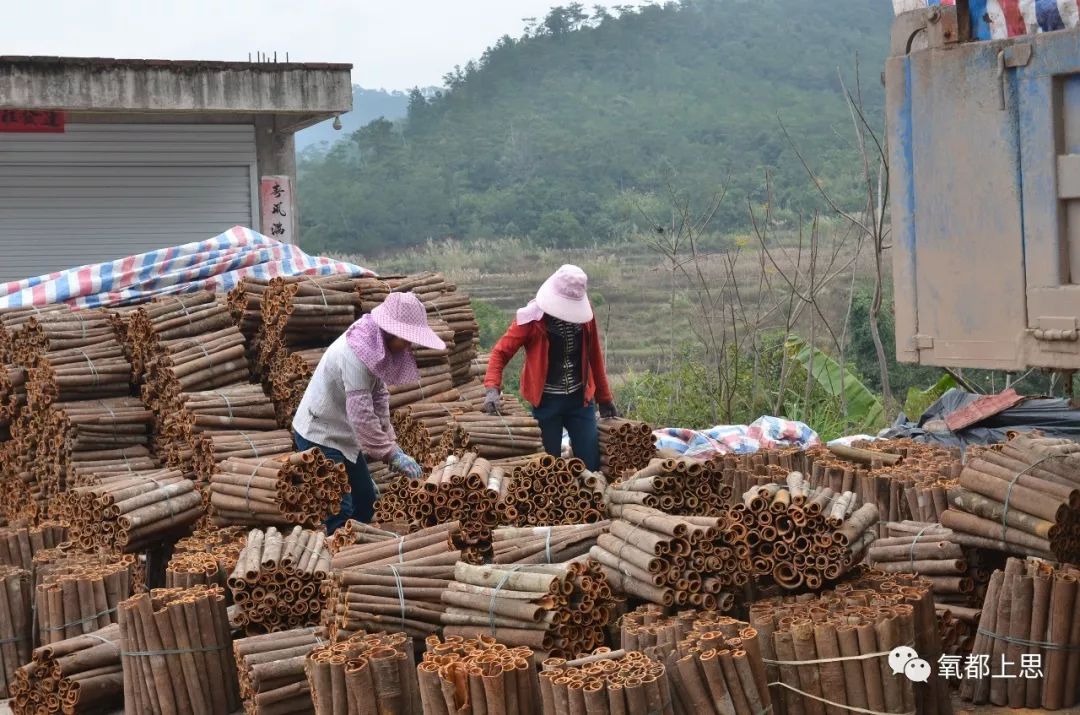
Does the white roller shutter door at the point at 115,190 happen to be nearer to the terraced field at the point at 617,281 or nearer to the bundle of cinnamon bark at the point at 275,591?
the terraced field at the point at 617,281

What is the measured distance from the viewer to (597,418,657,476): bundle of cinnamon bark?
10297 millimetres

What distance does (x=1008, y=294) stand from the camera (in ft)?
18.3

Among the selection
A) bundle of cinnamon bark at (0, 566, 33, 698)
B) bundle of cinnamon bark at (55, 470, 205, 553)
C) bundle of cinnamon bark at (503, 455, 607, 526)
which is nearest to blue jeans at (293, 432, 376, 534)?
bundle of cinnamon bark at (55, 470, 205, 553)

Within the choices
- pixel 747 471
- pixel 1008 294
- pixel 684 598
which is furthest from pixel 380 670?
pixel 747 471

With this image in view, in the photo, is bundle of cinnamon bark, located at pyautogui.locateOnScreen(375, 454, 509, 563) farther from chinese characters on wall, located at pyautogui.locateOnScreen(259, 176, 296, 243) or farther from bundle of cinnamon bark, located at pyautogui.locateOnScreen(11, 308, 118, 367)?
chinese characters on wall, located at pyautogui.locateOnScreen(259, 176, 296, 243)

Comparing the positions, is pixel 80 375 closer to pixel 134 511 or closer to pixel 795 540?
pixel 134 511

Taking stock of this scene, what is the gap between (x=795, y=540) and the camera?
612 centimetres

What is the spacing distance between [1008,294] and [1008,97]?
0.92 meters

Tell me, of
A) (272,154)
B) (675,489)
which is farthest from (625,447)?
(272,154)

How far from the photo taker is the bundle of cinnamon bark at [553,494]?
297 inches

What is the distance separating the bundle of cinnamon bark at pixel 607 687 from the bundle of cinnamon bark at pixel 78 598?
368cm

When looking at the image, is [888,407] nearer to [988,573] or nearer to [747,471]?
[747,471]
